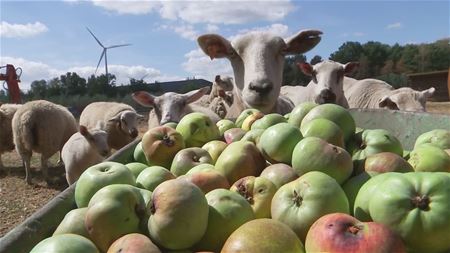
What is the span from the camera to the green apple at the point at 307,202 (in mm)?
1562

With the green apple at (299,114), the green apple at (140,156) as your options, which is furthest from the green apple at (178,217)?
the green apple at (299,114)

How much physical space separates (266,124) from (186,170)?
74 cm

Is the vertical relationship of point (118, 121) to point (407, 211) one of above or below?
below

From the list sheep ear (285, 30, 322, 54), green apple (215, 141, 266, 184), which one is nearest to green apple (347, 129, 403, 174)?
green apple (215, 141, 266, 184)

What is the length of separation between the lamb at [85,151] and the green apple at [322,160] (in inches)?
263

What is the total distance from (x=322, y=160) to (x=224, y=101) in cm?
640

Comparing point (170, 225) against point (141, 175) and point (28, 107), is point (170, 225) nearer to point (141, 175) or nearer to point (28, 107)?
point (141, 175)

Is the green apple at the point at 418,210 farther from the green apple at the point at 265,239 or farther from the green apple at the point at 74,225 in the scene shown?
the green apple at the point at 74,225

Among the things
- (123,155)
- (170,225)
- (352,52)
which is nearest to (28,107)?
(123,155)

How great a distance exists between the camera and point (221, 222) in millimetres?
1608

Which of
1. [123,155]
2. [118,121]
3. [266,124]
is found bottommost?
[118,121]

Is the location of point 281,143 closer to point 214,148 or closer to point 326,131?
point 326,131

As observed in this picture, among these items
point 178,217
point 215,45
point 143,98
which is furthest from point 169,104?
point 178,217

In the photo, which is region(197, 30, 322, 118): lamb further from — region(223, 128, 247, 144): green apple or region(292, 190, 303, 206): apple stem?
region(292, 190, 303, 206): apple stem
